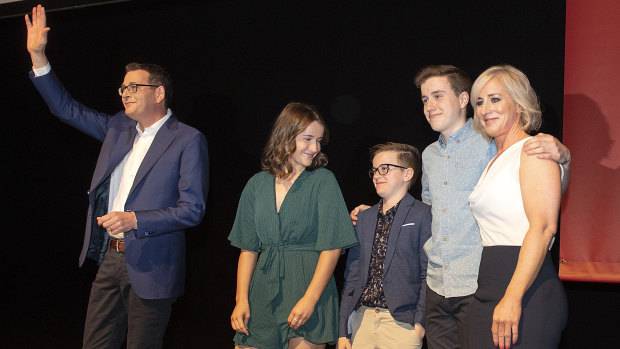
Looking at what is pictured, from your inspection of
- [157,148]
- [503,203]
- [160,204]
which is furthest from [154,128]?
[503,203]

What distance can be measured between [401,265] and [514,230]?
0.69 metres

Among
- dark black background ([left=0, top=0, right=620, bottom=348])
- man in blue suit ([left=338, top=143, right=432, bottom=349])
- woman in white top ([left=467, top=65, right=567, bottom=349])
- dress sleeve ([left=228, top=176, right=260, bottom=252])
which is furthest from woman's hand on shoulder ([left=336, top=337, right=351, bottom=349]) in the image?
dark black background ([left=0, top=0, right=620, bottom=348])

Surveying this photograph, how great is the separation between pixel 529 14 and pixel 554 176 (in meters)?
1.63

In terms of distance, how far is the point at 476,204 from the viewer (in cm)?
→ 192

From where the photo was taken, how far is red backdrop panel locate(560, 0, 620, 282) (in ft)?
9.41

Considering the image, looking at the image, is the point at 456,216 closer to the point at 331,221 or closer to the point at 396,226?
the point at 396,226

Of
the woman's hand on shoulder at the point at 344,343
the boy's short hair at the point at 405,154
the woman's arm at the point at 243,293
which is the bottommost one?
the woman's hand on shoulder at the point at 344,343

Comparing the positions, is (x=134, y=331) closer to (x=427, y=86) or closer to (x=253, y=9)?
(x=427, y=86)

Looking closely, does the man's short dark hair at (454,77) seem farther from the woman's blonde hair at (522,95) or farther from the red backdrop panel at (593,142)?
the red backdrop panel at (593,142)

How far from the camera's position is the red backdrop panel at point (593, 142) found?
2.87 meters

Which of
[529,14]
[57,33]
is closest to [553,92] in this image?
[529,14]

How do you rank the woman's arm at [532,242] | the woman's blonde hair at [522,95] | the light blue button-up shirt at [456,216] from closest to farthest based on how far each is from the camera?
the woman's arm at [532,242], the woman's blonde hair at [522,95], the light blue button-up shirt at [456,216]

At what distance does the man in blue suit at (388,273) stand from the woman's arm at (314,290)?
19 centimetres

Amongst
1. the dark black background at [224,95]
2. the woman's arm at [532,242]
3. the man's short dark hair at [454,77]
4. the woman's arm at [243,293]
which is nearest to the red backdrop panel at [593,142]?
the dark black background at [224,95]
